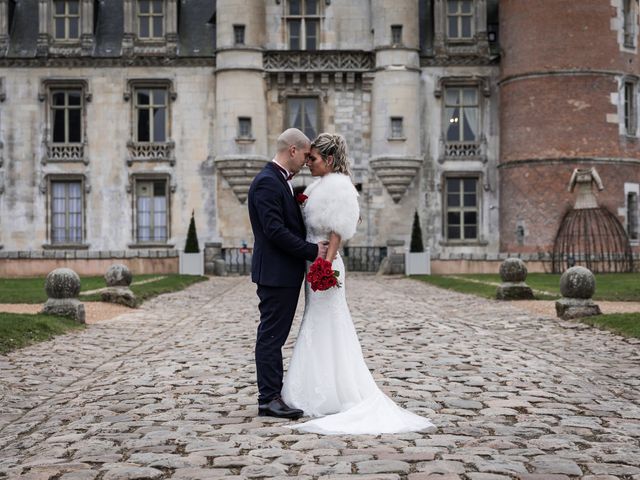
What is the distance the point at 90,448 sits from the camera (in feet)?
19.4

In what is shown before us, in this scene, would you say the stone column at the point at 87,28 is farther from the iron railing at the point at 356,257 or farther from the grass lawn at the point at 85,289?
the grass lawn at the point at 85,289

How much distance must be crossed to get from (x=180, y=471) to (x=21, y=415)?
101 inches

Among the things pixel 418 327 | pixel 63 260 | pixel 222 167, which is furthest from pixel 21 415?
pixel 222 167

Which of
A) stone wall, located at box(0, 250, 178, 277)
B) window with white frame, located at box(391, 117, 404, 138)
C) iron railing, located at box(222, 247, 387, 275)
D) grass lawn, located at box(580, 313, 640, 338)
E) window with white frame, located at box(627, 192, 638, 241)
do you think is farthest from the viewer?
window with white frame, located at box(391, 117, 404, 138)

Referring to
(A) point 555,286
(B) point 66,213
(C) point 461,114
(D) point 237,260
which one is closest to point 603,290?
(A) point 555,286

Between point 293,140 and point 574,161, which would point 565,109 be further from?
point 293,140

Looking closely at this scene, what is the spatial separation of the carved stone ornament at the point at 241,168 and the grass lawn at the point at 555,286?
27.2ft

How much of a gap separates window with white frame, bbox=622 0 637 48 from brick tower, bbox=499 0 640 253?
3 centimetres

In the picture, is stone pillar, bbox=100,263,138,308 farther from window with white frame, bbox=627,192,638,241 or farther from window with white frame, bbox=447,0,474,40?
window with white frame, bbox=447,0,474,40

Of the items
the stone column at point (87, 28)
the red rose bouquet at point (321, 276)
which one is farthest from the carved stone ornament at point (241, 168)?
the red rose bouquet at point (321, 276)

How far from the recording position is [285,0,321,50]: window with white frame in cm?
3484

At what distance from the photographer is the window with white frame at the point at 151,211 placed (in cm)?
3469

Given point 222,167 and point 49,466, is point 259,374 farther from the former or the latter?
Result: point 222,167

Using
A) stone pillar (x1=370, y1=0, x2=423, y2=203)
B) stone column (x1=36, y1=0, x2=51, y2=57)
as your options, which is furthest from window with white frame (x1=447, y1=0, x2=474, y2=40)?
stone column (x1=36, y1=0, x2=51, y2=57)
